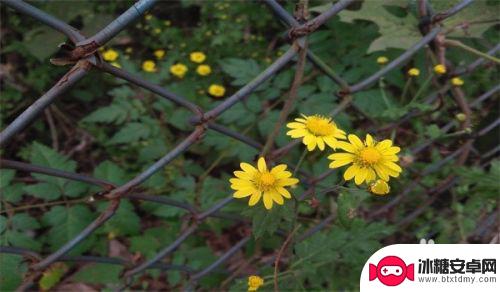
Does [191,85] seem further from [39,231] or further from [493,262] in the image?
[493,262]

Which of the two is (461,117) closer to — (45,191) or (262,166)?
(262,166)

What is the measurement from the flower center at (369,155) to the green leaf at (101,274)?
1.10m

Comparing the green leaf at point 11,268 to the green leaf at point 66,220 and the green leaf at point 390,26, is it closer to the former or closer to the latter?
the green leaf at point 66,220

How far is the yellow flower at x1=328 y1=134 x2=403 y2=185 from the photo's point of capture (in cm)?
103

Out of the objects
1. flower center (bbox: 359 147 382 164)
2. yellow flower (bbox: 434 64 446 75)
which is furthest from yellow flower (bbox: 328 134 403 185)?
yellow flower (bbox: 434 64 446 75)

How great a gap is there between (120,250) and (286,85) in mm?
1122

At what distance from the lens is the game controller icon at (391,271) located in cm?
116

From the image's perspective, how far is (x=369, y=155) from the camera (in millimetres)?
1030

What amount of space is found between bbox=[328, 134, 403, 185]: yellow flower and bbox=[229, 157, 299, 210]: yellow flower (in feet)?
0.39

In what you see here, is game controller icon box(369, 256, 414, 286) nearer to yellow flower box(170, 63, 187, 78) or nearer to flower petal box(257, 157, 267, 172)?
flower petal box(257, 157, 267, 172)

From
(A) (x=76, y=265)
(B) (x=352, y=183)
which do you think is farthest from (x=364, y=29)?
(A) (x=76, y=265)

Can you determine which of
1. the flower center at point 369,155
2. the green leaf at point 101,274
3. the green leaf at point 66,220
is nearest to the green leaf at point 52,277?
the green leaf at point 101,274

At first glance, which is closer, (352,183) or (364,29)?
(352,183)

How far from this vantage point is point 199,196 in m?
1.78
